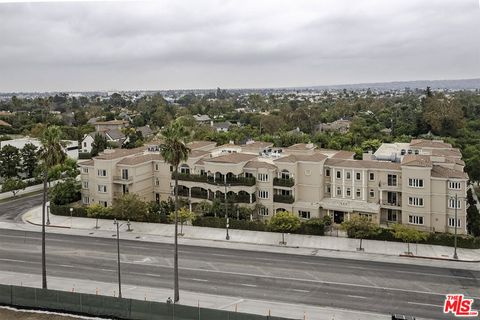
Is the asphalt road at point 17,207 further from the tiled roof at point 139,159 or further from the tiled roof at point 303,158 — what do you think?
the tiled roof at point 303,158

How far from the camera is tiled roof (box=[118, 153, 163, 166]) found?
64.1 metres

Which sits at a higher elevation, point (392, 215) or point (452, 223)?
point (392, 215)

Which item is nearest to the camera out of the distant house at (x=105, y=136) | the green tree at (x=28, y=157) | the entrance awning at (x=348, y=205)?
the entrance awning at (x=348, y=205)

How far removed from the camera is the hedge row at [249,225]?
173ft

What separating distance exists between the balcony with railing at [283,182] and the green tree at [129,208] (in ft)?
54.2

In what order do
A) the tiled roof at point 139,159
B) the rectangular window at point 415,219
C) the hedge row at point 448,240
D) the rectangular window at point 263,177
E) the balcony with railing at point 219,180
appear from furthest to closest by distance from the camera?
1. the tiled roof at point 139,159
2. the rectangular window at point 263,177
3. the balcony with railing at point 219,180
4. the rectangular window at point 415,219
5. the hedge row at point 448,240

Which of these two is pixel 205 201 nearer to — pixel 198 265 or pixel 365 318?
pixel 198 265

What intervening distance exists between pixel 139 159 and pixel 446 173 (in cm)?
3987

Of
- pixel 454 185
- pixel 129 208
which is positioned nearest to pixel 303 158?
pixel 454 185

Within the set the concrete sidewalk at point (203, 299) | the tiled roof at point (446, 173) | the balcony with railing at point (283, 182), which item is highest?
the tiled roof at point (446, 173)

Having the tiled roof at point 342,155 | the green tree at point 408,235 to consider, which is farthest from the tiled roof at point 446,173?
the tiled roof at point 342,155

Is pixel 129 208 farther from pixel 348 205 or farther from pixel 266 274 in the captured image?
pixel 348 205

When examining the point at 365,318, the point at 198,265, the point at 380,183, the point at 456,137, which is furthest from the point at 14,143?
the point at 456,137

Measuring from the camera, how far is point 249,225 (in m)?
54.7
